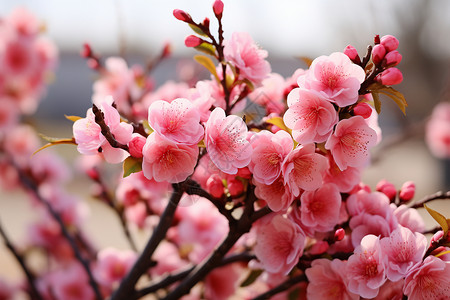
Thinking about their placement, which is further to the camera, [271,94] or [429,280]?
[271,94]

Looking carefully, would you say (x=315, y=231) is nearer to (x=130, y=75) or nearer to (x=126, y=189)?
(x=126, y=189)

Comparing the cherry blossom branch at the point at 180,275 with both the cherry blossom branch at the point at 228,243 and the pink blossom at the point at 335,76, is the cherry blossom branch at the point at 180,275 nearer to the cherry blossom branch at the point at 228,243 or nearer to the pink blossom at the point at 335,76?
the cherry blossom branch at the point at 228,243

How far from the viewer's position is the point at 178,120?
1.46ft

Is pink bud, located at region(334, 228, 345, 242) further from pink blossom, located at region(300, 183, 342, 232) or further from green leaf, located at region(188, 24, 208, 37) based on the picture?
green leaf, located at region(188, 24, 208, 37)

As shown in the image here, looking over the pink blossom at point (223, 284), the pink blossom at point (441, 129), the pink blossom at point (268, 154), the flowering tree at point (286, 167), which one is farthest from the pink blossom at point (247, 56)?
the pink blossom at point (441, 129)

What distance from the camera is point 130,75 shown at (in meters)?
1.01

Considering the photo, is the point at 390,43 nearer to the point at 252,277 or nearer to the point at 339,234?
the point at 339,234

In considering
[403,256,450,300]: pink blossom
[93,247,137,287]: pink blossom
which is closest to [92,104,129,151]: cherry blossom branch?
[403,256,450,300]: pink blossom

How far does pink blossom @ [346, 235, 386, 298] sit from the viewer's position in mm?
454

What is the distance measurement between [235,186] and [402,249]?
7.5 inches

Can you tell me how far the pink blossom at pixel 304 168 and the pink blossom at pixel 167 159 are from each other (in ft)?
0.31

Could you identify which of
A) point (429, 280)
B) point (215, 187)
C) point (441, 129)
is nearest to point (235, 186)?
point (215, 187)

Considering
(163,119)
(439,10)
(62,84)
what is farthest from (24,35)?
(62,84)

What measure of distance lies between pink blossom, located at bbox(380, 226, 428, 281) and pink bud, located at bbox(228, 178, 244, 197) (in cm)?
16
